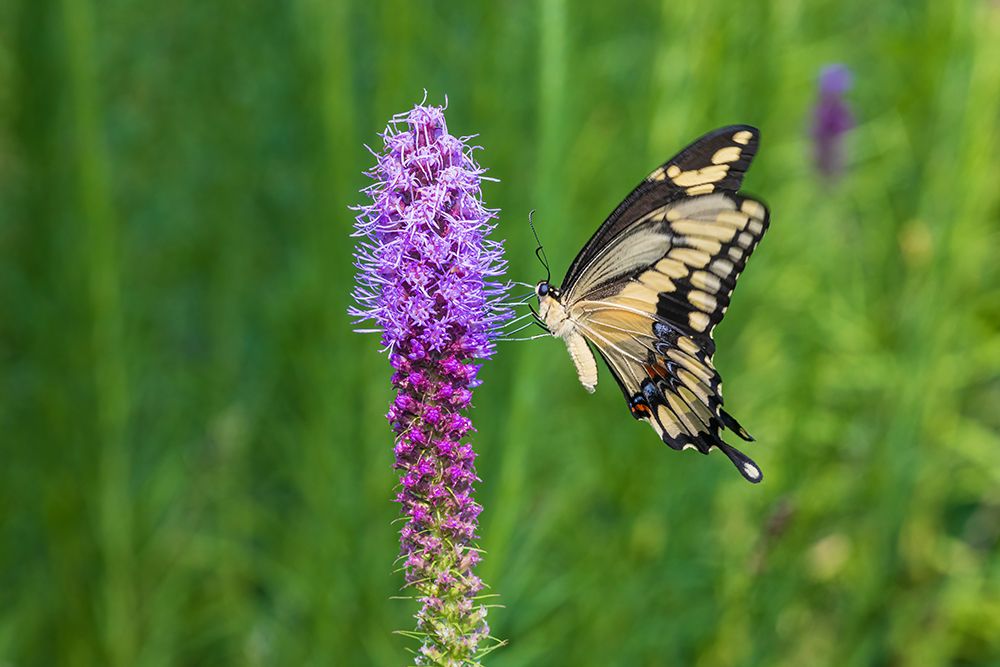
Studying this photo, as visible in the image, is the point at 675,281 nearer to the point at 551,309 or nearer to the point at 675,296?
the point at 675,296

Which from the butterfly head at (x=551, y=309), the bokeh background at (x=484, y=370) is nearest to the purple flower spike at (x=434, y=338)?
the butterfly head at (x=551, y=309)

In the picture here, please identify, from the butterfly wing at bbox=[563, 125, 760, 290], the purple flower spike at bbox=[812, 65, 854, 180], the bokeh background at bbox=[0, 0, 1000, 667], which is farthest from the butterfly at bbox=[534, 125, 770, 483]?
the purple flower spike at bbox=[812, 65, 854, 180]

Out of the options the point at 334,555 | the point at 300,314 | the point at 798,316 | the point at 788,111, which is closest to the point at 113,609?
the point at 334,555

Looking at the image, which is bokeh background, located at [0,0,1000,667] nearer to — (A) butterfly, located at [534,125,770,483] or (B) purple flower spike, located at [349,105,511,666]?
(A) butterfly, located at [534,125,770,483]

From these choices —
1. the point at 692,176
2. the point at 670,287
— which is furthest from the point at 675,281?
the point at 692,176

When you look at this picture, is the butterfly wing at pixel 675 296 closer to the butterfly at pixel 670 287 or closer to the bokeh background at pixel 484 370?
the butterfly at pixel 670 287

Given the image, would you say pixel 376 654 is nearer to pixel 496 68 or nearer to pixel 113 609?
pixel 113 609
